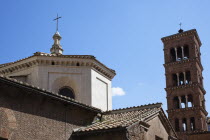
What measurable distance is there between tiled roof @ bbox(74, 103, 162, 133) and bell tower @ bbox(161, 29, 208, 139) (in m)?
25.6

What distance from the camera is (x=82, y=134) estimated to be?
11.1 m

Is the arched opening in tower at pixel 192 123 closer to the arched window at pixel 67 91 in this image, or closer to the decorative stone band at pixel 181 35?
the decorative stone band at pixel 181 35

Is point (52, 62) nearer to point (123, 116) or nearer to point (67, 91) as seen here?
point (67, 91)

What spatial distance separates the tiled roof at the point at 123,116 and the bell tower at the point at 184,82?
25641 millimetres

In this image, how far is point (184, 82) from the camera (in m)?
40.6

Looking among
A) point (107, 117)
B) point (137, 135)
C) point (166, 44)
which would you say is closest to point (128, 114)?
point (107, 117)

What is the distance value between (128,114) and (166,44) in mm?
31257

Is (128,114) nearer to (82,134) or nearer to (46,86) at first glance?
(82,134)

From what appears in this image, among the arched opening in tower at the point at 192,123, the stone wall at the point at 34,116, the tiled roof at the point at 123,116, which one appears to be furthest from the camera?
the arched opening in tower at the point at 192,123

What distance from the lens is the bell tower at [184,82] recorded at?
38284mm

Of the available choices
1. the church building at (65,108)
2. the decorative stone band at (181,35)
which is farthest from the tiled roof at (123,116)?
the decorative stone band at (181,35)

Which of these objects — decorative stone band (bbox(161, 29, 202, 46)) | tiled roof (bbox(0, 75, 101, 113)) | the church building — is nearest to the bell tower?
decorative stone band (bbox(161, 29, 202, 46))

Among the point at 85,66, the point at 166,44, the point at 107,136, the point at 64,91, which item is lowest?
the point at 107,136

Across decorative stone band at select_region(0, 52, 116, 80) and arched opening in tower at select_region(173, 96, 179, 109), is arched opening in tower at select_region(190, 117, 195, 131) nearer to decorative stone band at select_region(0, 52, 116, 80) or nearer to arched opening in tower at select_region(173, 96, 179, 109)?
arched opening in tower at select_region(173, 96, 179, 109)
